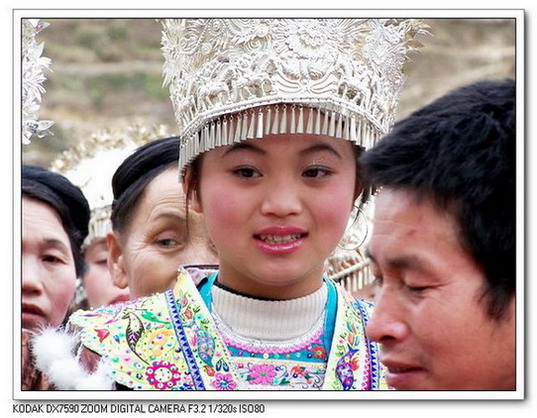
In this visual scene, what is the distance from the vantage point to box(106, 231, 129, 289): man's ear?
298 cm

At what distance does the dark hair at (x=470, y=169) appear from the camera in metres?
1.91

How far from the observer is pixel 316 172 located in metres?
2.30

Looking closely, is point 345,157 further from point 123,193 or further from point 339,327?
point 123,193

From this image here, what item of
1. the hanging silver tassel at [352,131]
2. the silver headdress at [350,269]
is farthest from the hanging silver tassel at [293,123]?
the silver headdress at [350,269]

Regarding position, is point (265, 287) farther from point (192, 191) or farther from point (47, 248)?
point (47, 248)

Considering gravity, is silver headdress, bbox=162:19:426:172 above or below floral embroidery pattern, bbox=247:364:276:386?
above

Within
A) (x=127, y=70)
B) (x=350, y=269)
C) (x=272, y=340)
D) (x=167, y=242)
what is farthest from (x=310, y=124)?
(x=127, y=70)

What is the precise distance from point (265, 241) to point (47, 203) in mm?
712

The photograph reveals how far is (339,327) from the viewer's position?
7.75ft

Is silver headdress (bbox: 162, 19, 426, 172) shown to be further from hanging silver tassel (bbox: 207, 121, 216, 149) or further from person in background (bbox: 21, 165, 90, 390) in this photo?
person in background (bbox: 21, 165, 90, 390)

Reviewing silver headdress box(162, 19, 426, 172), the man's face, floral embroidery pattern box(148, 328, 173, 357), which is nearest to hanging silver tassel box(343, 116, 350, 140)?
silver headdress box(162, 19, 426, 172)

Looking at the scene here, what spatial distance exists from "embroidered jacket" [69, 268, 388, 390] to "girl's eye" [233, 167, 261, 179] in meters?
0.23

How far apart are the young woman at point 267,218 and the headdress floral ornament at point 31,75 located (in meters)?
0.33
